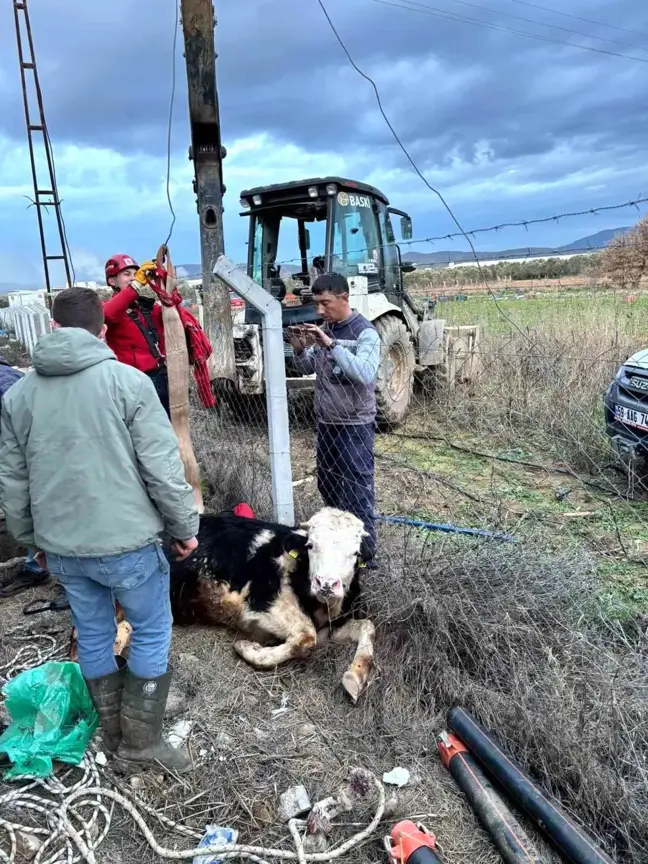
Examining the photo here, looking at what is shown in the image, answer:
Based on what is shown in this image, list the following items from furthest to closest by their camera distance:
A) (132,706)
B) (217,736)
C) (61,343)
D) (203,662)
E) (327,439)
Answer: (327,439) < (203,662) < (217,736) < (132,706) < (61,343)

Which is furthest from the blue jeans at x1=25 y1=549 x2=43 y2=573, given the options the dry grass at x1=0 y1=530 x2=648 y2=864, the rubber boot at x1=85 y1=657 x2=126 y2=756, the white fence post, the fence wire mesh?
the rubber boot at x1=85 y1=657 x2=126 y2=756

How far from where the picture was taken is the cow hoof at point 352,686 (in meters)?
2.75

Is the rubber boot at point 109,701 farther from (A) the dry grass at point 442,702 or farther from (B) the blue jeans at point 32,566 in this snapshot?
(B) the blue jeans at point 32,566

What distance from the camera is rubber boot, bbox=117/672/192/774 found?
234 cm

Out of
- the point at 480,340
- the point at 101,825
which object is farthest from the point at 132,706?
the point at 480,340

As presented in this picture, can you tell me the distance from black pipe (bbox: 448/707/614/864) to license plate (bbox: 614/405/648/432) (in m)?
3.27

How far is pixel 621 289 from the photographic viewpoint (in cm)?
1545

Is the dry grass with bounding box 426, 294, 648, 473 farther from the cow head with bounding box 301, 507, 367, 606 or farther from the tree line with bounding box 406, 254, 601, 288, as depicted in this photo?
the tree line with bounding box 406, 254, 601, 288

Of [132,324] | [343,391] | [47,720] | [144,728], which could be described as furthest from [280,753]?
[132,324]

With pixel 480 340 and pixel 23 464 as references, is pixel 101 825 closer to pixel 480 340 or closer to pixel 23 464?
pixel 23 464

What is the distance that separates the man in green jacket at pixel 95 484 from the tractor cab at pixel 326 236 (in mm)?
5420

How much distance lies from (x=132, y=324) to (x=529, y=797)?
127 inches

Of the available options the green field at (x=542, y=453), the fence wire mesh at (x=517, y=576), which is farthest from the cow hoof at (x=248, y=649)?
the green field at (x=542, y=453)

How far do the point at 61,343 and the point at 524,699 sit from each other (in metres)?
2.27
